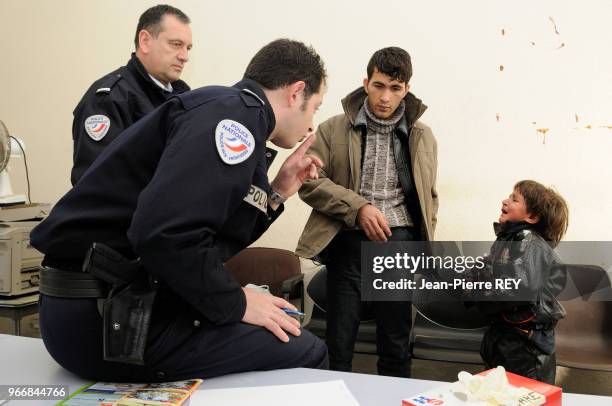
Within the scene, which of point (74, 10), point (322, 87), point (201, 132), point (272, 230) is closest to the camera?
point (201, 132)

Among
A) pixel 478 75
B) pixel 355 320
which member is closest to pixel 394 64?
pixel 478 75

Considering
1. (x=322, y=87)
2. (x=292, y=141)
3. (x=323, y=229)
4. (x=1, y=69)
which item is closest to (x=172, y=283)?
(x=292, y=141)

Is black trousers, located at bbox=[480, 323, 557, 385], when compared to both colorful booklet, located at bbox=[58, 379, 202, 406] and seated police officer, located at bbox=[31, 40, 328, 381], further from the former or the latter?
colorful booklet, located at bbox=[58, 379, 202, 406]

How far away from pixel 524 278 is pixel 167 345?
1382 millimetres

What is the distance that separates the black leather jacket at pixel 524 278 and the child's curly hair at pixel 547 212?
58 mm

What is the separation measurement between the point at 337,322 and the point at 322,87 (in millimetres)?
1092

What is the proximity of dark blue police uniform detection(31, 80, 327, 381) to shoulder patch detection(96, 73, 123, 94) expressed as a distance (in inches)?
35.9

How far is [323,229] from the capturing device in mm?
2100

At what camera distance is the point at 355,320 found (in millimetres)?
2084

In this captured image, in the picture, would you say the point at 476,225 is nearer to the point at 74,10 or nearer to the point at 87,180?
the point at 87,180

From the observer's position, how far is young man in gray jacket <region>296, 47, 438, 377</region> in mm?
2068

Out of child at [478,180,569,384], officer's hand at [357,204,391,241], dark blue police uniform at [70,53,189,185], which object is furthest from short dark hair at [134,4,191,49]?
child at [478,180,569,384]

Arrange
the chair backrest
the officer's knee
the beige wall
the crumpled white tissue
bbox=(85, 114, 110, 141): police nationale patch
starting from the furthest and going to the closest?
the chair backrest
the beige wall
bbox=(85, 114, 110, 141): police nationale patch
the officer's knee
the crumpled white tissue

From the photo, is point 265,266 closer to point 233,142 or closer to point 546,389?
point 233,142
